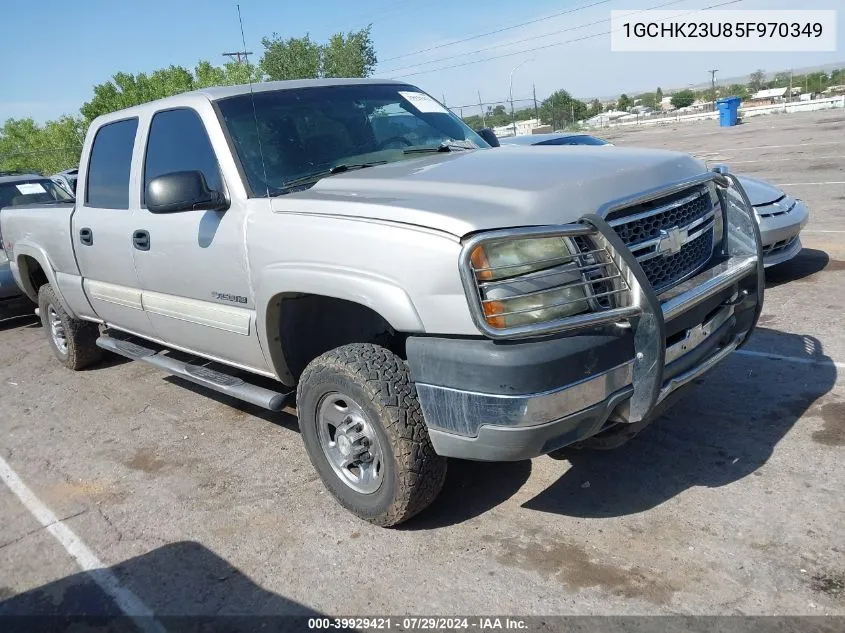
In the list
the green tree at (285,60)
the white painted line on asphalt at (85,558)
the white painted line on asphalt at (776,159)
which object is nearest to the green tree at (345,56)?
the green tree at (285,60)

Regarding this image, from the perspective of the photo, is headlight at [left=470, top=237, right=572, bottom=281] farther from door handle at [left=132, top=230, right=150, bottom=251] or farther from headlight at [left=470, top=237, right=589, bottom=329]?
door handle at [left=132, top=230, right=150, bottom=251]

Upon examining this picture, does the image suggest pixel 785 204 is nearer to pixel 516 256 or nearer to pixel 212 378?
pixel 516 256

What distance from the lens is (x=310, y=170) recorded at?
3.79m

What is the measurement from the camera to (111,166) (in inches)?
195

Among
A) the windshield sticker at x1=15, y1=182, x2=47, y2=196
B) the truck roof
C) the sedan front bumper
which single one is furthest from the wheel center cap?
the windshield sticker at x1=15, y1=182, x2=47, y2=196

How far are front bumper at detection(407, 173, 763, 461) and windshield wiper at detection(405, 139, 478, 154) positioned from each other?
5.46ft

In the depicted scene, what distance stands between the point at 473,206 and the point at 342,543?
65.9 inches

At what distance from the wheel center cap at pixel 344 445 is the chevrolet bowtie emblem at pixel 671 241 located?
1.62m

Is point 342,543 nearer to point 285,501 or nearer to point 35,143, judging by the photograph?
point 285,501

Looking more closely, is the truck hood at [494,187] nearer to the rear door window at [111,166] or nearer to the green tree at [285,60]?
the rear door window at [111,166]

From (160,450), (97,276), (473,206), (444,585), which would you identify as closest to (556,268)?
(473,206)

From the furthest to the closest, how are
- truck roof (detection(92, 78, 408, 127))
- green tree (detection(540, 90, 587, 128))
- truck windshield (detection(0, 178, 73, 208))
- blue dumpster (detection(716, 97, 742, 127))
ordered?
green tree (detection(540, 90, 587, 128)), blue dumpster (detection(716, 97, 742, 127)), truck windshield (detection(0, 178, 73, 208)), truck roof (detection(92, 78, 408, 127))

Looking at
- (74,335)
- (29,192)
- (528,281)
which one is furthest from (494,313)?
(29,192)

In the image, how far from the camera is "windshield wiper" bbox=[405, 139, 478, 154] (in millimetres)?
4137
